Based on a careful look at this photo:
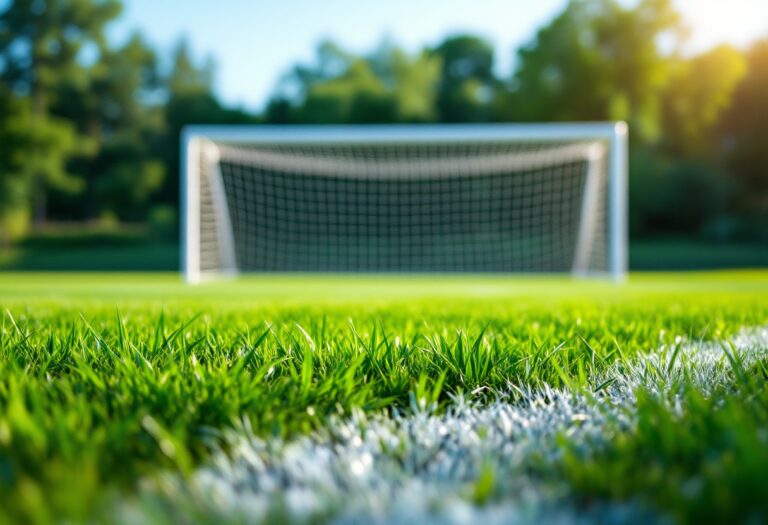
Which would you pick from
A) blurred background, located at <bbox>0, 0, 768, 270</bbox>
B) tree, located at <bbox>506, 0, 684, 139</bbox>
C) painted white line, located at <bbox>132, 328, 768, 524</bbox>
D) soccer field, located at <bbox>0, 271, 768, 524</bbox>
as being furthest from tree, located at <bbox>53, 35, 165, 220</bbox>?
painted white line, located at <bbox>132, 328, 768, 524</bbox>

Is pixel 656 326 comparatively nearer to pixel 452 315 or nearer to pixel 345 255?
pixel 452 315

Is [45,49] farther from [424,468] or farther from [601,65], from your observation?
[424,468]

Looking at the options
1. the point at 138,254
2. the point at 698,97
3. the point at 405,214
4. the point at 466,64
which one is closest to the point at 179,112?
the point at 138,254

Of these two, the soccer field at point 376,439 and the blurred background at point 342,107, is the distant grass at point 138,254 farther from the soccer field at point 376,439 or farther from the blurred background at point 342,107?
the soccer field at point 376,439

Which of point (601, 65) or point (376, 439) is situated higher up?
point (601, 65)

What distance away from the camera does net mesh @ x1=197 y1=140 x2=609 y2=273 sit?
59.4 feet

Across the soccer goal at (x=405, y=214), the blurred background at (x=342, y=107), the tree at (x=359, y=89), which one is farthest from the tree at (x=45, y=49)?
the soccer goal at (x=405, y=214)

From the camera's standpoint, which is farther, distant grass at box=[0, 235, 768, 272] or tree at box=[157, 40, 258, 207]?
tree at box=[157, 40, 258, 207]

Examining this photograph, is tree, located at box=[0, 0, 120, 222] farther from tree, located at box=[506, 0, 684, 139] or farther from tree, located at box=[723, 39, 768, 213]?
tree, located at box=[723, 39, 768, 213]

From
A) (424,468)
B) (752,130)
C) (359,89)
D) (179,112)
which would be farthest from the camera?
(179,112)

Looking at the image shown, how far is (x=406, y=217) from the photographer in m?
19.7

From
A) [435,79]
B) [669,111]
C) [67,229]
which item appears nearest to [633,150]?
[669,111]

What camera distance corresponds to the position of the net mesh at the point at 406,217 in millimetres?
18109

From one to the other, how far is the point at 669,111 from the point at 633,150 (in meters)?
4.56
